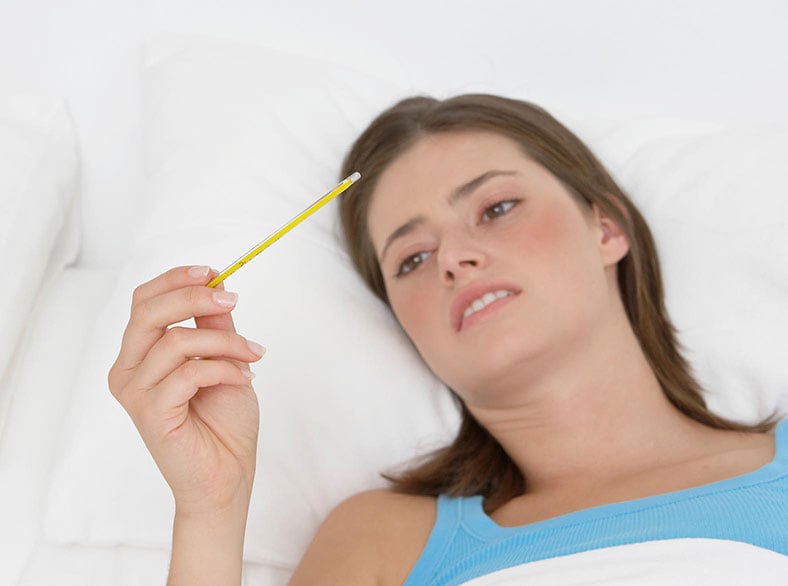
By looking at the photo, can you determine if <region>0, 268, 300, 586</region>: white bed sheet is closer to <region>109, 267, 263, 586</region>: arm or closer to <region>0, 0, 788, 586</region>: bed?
<region>0, 0, 788, 586</region>: bed

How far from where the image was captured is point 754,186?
151 cm

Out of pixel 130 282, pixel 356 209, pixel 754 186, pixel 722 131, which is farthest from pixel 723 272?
pixel 130 282

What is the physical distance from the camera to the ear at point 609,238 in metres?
1.46

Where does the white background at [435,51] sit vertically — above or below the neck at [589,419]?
above

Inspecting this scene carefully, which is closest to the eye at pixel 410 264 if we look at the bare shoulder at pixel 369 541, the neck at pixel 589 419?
the neck at pixel 589 419

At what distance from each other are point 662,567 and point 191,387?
54cm

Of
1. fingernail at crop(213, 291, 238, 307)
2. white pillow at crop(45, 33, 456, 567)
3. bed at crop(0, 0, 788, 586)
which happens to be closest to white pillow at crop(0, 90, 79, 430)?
bed at crop(0, 0, 788, 586)

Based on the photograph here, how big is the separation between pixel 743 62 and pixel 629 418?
2.46 ft

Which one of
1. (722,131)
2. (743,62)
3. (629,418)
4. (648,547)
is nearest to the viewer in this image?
(648,547)

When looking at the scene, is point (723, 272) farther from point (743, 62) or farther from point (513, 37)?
point (513, 37)

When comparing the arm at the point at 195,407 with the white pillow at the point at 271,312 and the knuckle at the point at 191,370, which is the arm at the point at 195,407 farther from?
the white pillow at the point at 271,312

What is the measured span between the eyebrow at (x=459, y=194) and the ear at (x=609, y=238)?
0.60 feet

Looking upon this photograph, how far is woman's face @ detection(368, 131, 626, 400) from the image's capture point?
4.22 feet

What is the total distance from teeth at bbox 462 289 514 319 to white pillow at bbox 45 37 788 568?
215 millimetres
